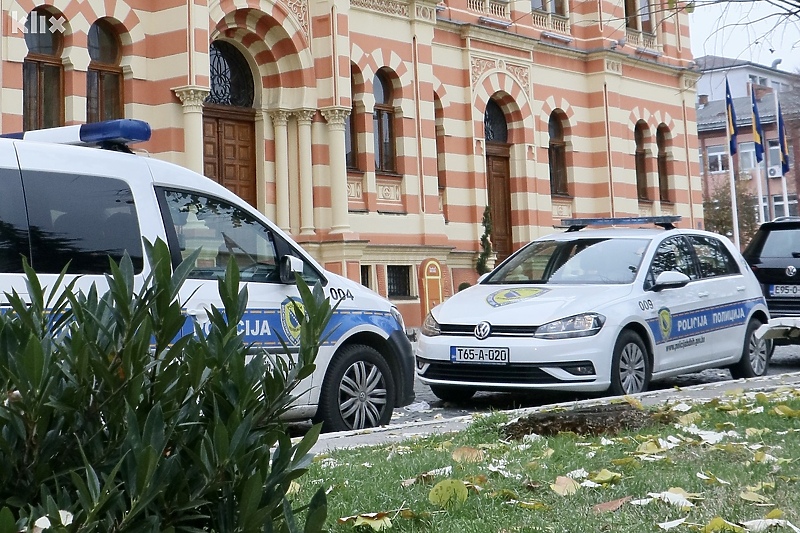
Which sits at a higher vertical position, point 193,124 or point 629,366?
point 193,124

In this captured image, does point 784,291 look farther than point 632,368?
Yes

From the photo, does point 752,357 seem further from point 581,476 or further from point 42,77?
point 42,77

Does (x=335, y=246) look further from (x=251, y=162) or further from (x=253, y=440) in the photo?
(x=253, y=440)

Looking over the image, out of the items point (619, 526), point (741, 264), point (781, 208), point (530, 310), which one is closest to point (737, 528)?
point (619, 526)

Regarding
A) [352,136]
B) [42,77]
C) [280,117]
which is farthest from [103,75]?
[352,136]

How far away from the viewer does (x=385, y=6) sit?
71.5 feet

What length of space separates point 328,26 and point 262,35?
123cm

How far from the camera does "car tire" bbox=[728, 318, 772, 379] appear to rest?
11.8 meters

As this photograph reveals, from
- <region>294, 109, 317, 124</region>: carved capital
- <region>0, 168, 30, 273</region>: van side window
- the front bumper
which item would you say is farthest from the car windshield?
<region>294, 109, 317, 124</region>: carved capital

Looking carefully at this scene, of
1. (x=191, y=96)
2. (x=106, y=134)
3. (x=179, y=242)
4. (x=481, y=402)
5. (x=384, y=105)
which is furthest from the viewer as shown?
(x=384, y=105)

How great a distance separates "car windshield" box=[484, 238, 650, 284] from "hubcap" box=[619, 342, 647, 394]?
74 centimetres

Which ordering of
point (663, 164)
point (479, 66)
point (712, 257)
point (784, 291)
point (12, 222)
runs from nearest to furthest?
point (12, 222), point (712, 257), point (784, 291), point (479, 66), point (663, 164)

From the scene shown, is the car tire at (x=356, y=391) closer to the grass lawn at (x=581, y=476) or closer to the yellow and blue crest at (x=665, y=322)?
the grass lawn at (x=581, y=476)

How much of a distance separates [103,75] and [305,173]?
420 cm
